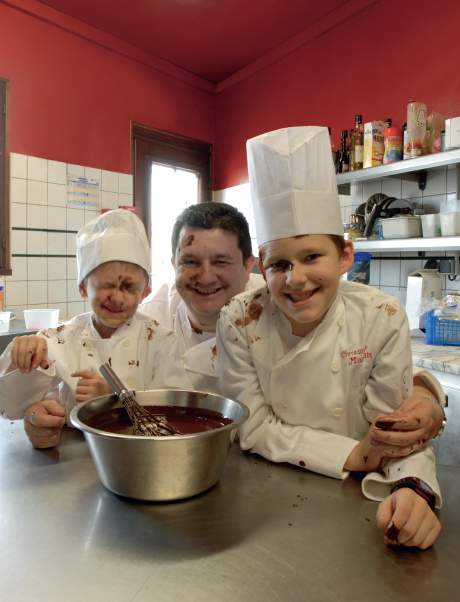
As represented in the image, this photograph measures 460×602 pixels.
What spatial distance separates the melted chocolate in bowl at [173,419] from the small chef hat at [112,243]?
0.51m

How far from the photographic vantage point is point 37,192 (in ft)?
10.5

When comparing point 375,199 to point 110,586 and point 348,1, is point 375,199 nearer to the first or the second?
point 348,1

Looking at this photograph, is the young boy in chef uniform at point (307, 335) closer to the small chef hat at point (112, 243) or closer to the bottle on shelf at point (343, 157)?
the small chef hat at point (112, 243)

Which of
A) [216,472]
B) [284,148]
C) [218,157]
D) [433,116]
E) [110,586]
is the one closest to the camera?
[110,586]

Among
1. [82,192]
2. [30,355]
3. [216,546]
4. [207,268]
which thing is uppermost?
[82,192]

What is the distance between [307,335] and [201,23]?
340cm

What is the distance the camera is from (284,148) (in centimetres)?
94

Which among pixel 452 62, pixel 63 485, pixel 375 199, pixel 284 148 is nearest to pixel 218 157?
pixel 375 199

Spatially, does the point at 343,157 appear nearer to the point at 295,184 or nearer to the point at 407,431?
the point at 295,184

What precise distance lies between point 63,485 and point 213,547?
319mm

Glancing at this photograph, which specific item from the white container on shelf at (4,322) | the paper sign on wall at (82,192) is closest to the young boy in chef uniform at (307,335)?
the white container on shelf at (4,322)

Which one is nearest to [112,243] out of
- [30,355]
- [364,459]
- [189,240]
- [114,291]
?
[114,291]

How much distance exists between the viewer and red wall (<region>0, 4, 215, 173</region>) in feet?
10.1

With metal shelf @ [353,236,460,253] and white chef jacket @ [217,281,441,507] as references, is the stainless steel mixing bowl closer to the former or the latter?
white chef jacket @ [217,281,441,507]
